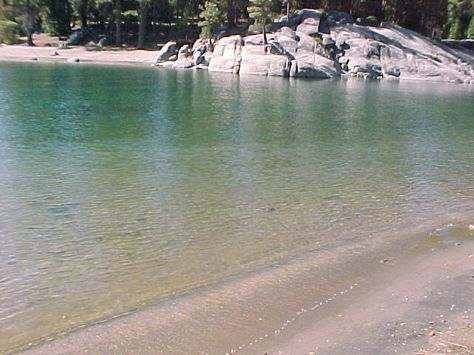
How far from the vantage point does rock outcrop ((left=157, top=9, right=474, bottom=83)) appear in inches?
2456

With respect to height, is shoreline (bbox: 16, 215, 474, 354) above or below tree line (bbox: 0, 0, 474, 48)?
below

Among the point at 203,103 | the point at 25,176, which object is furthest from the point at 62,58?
the point at 25,176

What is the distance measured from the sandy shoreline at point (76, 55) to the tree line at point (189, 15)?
126 inches

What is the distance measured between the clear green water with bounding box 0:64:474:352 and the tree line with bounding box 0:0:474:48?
4314cm

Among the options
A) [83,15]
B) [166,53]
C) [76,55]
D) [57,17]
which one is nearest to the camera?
[166,53]

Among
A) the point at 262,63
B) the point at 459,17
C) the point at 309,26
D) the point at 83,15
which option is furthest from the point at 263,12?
the point at 459,17

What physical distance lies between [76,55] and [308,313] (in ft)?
247

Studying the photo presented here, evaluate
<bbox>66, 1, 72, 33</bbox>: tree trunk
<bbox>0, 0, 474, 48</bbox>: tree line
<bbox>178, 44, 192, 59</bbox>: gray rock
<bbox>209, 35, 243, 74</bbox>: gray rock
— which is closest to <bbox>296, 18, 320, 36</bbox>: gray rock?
<bbox>0, 0, 474, 48</bbox>: tree line

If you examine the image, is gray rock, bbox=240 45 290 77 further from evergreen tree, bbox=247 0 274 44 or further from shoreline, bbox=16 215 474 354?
shoreline, bbox=16 215 474 354

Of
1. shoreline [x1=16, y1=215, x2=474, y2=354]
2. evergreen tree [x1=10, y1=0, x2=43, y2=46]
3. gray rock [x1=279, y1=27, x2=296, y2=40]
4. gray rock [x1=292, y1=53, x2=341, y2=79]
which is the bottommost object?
shoreline [x1=16, y1=215, x2=474, y2=354]

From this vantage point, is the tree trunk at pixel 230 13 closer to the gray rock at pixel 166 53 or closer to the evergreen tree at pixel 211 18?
the evergreen tree at pixel 211 18

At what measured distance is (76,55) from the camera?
77.4 meters

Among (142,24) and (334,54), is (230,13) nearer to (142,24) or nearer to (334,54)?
(142,24)

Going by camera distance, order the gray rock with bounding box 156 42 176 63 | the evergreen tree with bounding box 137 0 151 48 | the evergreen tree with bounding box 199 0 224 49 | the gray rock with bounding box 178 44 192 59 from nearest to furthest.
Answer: the evergreen tree with bounding box 199 0 224 49 → the gray rock with bounding box 178 44 192 59 → the gray rock with bounding box 156 42 176 63 → the evergreen tree with bounding box 137 0 151 48
